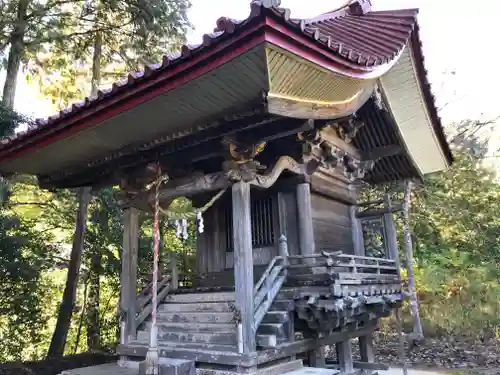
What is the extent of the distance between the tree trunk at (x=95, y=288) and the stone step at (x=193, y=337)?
628 centimetres

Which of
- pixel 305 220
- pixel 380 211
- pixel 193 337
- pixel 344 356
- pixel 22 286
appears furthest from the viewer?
pixel 22 286

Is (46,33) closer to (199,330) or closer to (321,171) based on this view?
(321,171)

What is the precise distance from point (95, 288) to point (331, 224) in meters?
7.94

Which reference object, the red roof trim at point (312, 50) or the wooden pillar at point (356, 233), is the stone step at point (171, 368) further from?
the wooden pillar at point (356, 233)

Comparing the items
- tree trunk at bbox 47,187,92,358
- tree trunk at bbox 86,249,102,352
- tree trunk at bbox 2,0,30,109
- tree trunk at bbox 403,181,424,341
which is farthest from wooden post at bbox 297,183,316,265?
tree trunk at bbox 86,249,102,352

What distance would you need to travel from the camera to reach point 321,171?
652cm

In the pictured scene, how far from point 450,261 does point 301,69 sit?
37.2 feet

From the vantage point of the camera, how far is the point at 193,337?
5137 millimetres

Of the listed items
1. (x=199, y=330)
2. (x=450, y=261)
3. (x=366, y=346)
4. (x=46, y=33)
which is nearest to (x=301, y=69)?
(x=199, y=330)

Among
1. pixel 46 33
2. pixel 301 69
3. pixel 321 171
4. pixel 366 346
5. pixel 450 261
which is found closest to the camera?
pixel 301 69

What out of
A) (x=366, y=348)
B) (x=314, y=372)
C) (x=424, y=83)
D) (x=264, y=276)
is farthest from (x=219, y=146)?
(x=366, y=348)

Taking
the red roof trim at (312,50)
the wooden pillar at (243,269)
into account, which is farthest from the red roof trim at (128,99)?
the wooden pillar at (243,269)

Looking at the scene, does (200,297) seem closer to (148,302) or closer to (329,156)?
(148,302)

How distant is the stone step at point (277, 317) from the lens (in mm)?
4832
